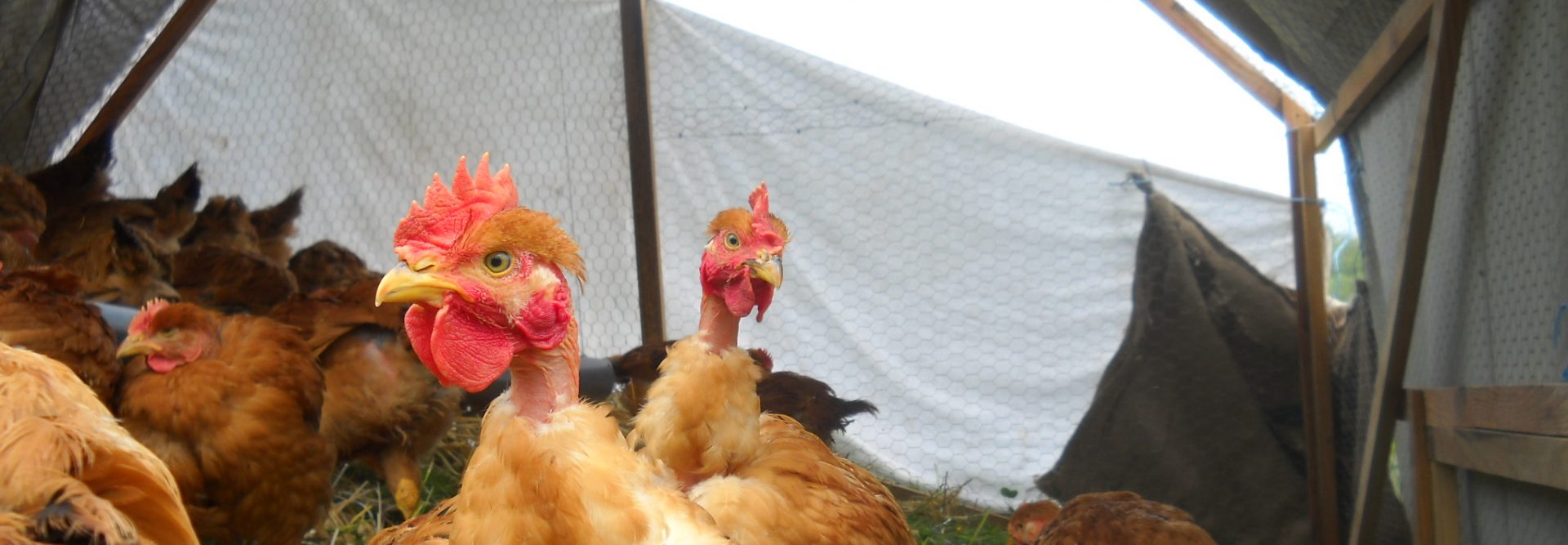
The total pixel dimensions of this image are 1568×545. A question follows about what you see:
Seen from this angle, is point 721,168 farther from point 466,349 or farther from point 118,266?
point 466,349

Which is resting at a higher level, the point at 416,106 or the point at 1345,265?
the point at 416,106

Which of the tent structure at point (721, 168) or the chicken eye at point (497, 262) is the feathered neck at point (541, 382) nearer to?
the chicken eye at point (497, 262)

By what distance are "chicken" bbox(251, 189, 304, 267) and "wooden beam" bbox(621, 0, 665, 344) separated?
1701 mm

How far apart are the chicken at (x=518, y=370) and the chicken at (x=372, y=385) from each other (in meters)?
2.51

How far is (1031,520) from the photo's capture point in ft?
12.9

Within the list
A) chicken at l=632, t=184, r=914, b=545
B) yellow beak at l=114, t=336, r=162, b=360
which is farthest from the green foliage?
yellow beak at l=114, t=336, r=162, b=360

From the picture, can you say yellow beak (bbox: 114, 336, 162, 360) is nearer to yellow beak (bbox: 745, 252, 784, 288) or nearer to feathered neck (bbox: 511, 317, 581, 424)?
yellow beak (bbox: 745, 252, 784, 288)

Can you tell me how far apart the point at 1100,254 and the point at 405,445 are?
313 cm

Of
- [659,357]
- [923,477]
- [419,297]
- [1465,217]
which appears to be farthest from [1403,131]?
[419,297]

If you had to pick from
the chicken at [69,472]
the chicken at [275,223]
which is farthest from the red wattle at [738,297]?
the chicken at [275,223]

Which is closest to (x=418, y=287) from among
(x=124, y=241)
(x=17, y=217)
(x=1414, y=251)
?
(x=1414, y=251)

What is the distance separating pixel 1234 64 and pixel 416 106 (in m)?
3.79

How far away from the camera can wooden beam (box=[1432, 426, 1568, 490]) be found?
2.26 meters

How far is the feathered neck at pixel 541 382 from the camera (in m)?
1.61
